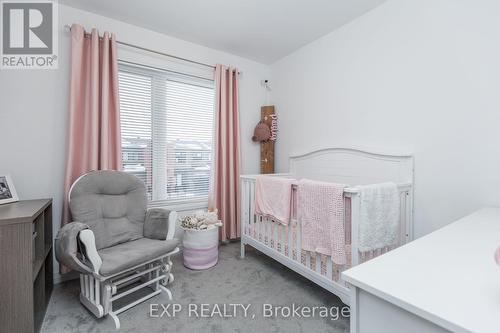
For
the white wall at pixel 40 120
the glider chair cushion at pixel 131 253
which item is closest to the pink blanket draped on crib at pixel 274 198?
the glider chair cushion at pixel 131 253

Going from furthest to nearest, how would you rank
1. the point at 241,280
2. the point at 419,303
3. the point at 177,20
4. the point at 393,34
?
the point at 177,20 < the point at 241,280 < the point at 393,34 < the point at 419,303

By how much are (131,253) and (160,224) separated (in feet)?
1.20

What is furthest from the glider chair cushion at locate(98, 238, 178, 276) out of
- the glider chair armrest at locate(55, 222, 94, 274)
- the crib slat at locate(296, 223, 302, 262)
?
the crib slat at locate(296, 223, 302, 262)

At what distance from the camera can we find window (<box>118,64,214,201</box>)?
2.40 m

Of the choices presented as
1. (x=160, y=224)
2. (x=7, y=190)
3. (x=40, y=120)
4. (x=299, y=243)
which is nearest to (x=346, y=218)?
(x=299, y=243)

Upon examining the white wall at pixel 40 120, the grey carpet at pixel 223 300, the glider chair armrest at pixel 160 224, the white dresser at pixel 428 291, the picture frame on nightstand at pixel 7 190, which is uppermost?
the white wall at pixel 40 120

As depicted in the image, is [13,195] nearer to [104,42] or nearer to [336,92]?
[104,42]

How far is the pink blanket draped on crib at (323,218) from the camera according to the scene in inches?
57.1

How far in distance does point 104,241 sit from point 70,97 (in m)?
1.22

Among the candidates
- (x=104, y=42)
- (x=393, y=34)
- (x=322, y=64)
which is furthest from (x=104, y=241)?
(x=393, y=34)

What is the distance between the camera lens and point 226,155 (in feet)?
9.43

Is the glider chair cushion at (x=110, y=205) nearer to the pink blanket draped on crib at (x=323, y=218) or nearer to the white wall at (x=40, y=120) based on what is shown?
the white wall at (x=40, y=120)

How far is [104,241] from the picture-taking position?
1.83 metres

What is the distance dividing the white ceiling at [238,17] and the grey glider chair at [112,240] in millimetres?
1466
